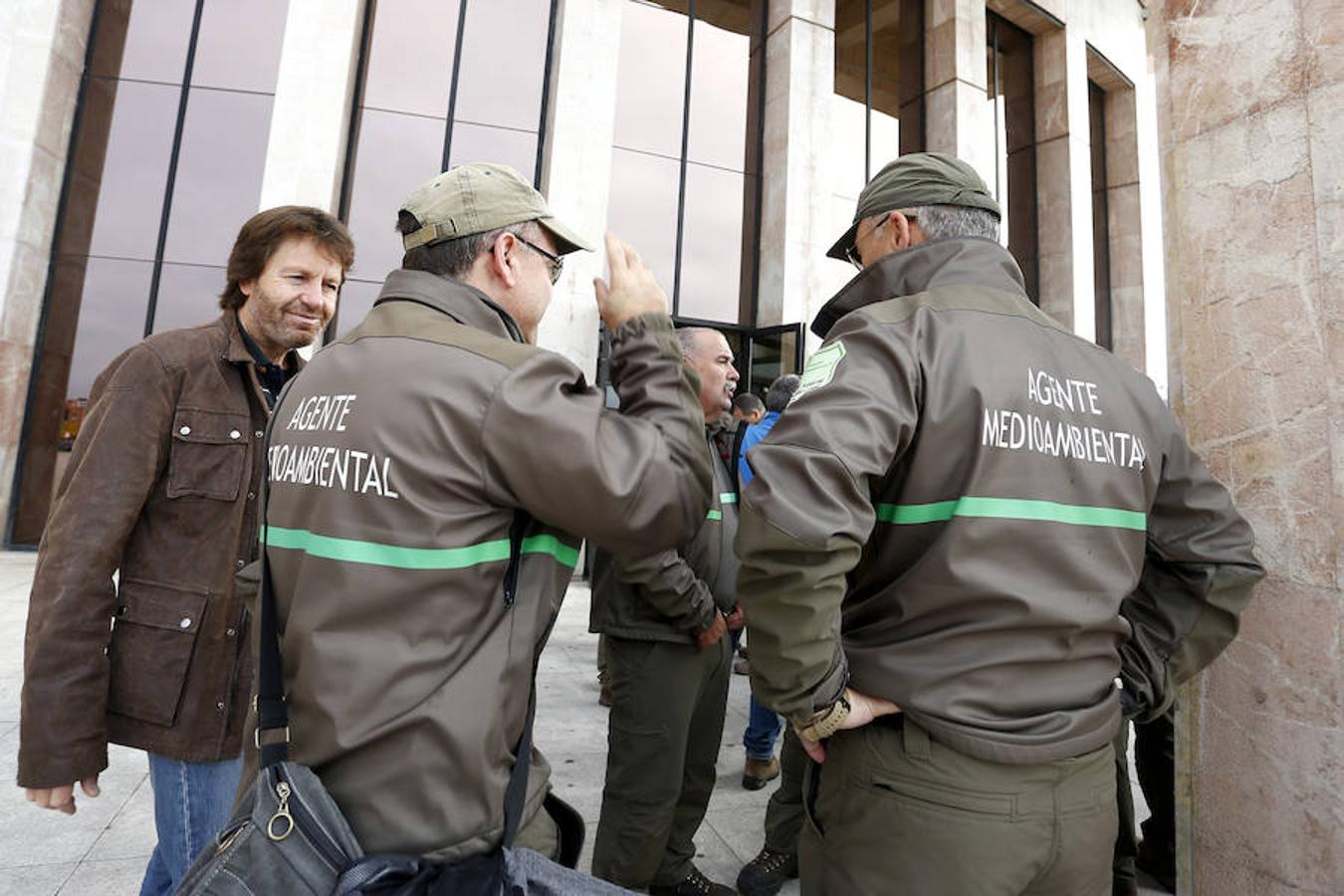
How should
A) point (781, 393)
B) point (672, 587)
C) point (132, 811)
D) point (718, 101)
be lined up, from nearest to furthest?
point (672, 587) < point (132, 811) < point (781, 393) < point (718, 101)

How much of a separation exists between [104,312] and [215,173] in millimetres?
2296

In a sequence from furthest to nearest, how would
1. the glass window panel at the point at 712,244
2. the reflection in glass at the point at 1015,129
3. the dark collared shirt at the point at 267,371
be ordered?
1. the reflection in glass at the point at 1015,129
2. the glass window panel at the point at 712,244
3. the dark collared shirt at the point at 267,371

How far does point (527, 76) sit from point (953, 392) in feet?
Answer: 34.9

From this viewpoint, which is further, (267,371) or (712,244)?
(712,244)

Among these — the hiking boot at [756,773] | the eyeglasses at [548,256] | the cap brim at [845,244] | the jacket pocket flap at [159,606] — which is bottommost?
the hiking boot at [756,773]

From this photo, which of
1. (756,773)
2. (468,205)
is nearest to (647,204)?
(756,773)

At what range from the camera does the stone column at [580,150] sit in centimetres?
973

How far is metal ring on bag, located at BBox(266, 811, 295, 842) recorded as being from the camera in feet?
3.69

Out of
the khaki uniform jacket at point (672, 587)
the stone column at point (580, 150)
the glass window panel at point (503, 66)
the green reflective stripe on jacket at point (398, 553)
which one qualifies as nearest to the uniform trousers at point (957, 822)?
the green reflective stripe on jacket at point (398, 553)

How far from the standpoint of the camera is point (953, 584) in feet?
4.95

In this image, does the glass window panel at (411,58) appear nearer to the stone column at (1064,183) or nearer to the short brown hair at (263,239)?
the short brown hair at (263,239)

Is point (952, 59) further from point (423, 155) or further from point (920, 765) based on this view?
point (920, 765)

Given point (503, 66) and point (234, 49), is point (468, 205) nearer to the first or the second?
point (503, 66)

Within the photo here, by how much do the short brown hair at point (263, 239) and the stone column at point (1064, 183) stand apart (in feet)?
42.8
